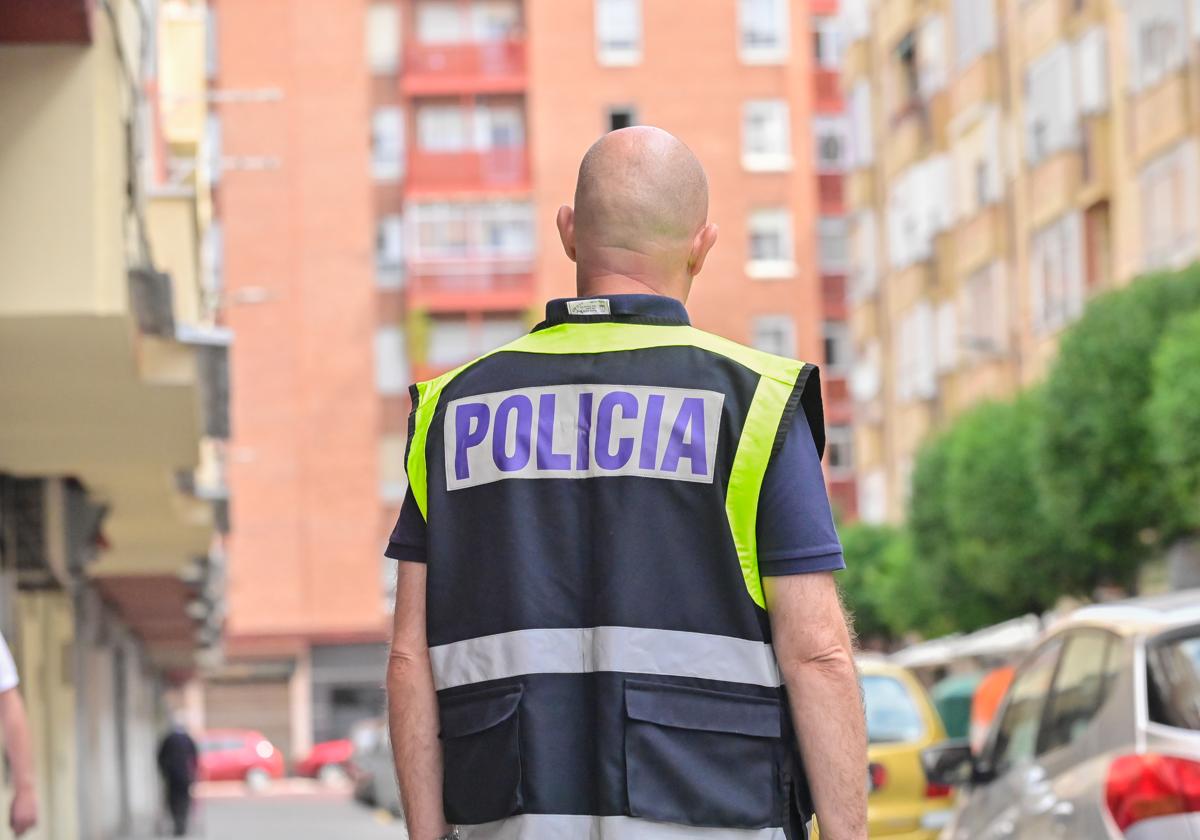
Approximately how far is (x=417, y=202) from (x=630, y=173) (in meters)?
63.3

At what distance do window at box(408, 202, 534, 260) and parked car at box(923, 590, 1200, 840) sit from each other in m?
A: 58.3

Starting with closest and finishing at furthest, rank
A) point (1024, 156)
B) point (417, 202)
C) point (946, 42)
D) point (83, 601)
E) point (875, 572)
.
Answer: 1. point (83, 601)
2. point (1024, 156)
3. point (946, 42)
4. point (875, 572)
5. point (417, 202)

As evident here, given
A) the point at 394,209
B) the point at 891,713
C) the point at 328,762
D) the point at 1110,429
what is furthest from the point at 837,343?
the point at 891,713

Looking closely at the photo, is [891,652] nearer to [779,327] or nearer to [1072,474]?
[779,327]

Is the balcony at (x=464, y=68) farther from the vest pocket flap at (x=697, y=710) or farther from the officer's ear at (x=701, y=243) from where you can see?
the vest pocket flap at (x=697, y=710)

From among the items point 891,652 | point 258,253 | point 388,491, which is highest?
point 258,253

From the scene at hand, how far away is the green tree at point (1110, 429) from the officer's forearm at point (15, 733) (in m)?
27.9

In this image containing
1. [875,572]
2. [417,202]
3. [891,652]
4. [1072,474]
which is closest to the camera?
[1072,474]

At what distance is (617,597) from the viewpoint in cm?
383

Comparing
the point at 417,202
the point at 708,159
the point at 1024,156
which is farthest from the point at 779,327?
the point at 1024,156

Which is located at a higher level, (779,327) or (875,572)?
(779,327)

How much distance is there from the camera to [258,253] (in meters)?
67.9

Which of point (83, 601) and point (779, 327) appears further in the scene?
point (779, 327)

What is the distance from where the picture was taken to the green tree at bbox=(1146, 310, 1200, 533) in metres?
29.8
